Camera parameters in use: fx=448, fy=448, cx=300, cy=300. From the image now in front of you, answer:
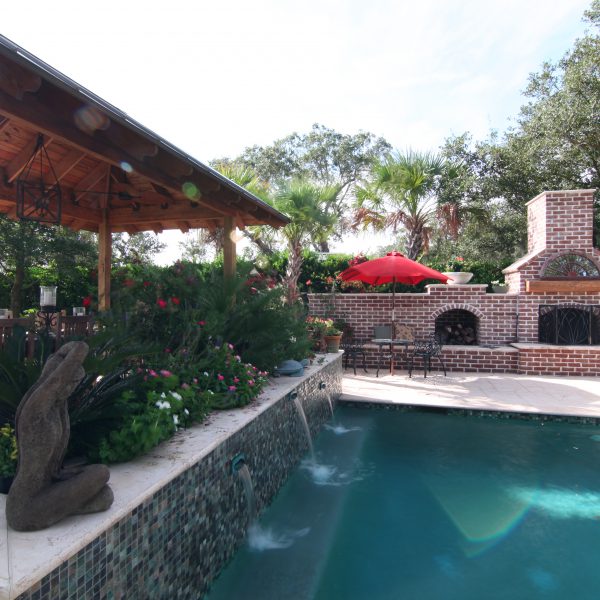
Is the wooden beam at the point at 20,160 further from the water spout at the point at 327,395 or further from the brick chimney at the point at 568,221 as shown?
the brick chimney at the point at 568,221

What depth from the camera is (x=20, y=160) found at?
512 cm

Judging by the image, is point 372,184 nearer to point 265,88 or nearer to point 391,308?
point 391,308

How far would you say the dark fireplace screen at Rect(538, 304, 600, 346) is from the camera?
9508 millimetres

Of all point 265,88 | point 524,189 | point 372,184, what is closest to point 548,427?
point 372,184

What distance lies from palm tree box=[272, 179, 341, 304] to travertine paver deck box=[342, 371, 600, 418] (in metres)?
2.43

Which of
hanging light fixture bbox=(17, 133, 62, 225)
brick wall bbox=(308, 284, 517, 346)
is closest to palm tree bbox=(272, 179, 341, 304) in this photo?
brick wall bbox=(308, 284, 517, 346)

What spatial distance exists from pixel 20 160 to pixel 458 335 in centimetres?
919

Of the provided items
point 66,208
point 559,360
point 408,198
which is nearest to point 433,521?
point 66,208

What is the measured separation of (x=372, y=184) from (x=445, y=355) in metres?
4.64

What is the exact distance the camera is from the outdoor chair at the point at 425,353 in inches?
352

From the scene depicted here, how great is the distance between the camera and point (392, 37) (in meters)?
9.09

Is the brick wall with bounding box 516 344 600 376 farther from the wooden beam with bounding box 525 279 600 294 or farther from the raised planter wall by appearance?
the raised planter wall

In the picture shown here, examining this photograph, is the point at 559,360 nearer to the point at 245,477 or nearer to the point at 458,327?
the point at 458,327

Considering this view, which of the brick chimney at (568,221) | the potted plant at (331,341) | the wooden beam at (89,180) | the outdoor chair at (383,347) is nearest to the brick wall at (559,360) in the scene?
the brick chimney at (568,221)
